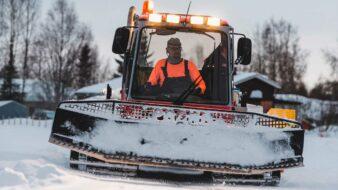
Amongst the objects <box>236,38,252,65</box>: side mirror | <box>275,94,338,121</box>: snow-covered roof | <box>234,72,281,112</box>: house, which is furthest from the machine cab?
<box>275,94,338,121</box>: snow-covered roof

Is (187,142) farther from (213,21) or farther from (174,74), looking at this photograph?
(213,21)

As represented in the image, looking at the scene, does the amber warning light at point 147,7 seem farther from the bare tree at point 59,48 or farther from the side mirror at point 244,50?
the bare tree at point 59,48

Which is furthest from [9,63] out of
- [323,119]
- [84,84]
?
[323,119]

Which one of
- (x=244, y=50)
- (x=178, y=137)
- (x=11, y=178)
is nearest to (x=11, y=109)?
(x=244, y=50)

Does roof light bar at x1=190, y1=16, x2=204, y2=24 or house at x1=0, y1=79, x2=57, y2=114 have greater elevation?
roof light bar at x1=190, y1=16, x2=204, y2=24

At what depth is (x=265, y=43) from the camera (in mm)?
55844

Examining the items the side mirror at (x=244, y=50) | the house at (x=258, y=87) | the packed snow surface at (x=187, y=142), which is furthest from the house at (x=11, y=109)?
the packed snow surface at (x=187, y=142)

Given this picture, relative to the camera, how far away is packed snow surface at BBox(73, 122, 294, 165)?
564 cm

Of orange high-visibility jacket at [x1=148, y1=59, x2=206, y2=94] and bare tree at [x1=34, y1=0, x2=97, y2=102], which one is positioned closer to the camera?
orange high-visibility jacket at [x1=148, y1=59, x2=206, y2=94]

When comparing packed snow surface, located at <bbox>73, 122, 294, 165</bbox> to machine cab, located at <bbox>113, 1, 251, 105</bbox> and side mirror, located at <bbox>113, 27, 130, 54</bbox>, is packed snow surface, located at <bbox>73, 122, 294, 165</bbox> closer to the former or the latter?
machine cab, located at <bbox>113, 1, 251, 105</bbox>

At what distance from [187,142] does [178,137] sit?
103 mm

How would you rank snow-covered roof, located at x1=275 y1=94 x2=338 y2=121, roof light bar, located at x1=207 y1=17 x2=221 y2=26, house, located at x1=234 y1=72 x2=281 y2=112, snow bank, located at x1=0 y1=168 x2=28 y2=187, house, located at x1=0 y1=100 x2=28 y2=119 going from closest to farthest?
snow bank, located at x1=0 y1=168 x2=28 y2=187
roof light bar, located at x1=207 y1=17 x2=221 y2=26
house, located at x1=234 y1=72 x2=281 y2=112
snow-covered roof, located at x1=275 y1=94 x2=338 y2=121
house, located at x1=0 y1=100 x2=28 y2=119

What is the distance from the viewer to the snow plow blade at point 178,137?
5.62 metres

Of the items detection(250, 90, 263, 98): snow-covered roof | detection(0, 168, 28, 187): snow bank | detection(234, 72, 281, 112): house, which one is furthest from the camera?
detection(250, 90, 263, 98): snow-covered roof
